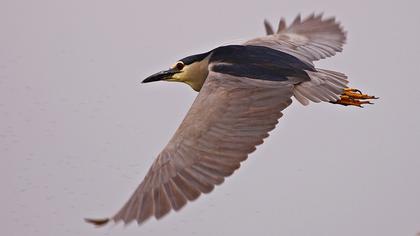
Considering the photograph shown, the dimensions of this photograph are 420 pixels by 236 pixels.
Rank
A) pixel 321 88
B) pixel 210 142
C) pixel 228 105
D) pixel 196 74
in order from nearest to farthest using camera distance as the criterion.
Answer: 1. pixel 210 142
2. pixel 228 105
3. pixel 321 88
4. pixel 196 74

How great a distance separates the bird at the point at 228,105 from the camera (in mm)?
5066

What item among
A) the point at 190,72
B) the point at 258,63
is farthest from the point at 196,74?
the point at 258,63

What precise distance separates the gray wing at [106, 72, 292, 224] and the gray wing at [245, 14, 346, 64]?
39.5 inches

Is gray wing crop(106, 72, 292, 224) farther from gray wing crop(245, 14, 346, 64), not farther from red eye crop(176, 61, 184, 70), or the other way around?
gray wing crop(245, 14, 346, 64)

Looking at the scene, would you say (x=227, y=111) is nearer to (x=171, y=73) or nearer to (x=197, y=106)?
(x=197, y=106)

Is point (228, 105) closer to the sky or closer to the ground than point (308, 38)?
closer to the ground

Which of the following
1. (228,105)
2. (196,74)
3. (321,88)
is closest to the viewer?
(228,105)

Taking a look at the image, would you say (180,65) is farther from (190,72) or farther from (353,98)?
(353,98)

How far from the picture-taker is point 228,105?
570cm

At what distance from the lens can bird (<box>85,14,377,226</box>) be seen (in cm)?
507

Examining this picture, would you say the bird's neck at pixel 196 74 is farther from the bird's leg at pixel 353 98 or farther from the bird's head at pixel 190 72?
the bird's leg at pixel 353 98

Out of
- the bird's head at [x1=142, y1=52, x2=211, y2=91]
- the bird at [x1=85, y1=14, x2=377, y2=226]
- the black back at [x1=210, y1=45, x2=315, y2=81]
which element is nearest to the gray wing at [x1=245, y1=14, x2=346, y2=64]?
the bird at [x1=85, y1=14, x2=377, y2=226]

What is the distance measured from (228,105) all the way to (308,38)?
1.88 m

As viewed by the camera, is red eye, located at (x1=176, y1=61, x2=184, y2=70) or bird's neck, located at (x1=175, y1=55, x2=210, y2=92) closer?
bird's neck, located at (x1=175, y1=55, x2=210, y2=92)
